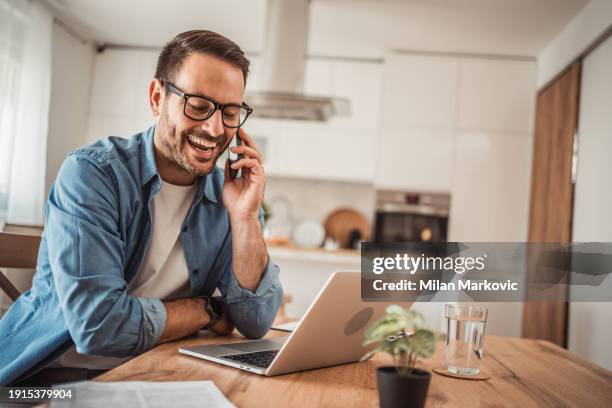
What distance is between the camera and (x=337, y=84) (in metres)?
5.09

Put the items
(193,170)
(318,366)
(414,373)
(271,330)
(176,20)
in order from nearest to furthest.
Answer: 1. (414,373)
2. (318,366)
3. (193,170)
4. (271,330)
5. (176,20)

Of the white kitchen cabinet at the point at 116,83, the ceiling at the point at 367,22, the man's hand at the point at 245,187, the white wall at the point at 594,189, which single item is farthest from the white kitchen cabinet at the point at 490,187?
the man's hand at the point at 245,187

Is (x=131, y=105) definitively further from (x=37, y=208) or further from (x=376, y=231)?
(x=376, y=231)

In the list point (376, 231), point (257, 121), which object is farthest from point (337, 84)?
point (376, 231)

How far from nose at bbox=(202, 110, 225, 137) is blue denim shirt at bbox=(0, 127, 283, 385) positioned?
163 millimetres

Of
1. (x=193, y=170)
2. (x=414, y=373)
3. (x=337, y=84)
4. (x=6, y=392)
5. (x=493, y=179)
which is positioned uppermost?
(x=337, y=84)

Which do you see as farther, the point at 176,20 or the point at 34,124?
the point at 176,20

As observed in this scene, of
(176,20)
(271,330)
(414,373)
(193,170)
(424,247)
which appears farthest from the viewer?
(176,20)

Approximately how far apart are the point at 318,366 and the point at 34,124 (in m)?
3.93

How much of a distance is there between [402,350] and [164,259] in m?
0.87

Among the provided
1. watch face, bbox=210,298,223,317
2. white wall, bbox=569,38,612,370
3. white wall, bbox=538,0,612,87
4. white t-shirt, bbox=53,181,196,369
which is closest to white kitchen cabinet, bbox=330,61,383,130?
white wall, bbox=538,0,612,87

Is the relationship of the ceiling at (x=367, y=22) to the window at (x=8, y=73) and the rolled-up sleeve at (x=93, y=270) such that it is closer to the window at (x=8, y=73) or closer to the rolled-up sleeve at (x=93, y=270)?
the window at (x=8, y=73)

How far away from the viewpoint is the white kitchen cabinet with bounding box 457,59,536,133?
15.5 feet

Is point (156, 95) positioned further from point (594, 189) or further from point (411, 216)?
point (411, 216)
